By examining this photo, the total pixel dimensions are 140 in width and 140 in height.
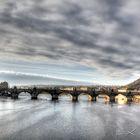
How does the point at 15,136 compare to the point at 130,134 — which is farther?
the point at 130,134

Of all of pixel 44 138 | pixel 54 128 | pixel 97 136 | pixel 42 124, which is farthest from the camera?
pixel 42 124

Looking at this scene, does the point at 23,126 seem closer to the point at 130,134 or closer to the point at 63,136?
the point at 63,136

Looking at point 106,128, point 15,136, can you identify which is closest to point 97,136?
point 106,128

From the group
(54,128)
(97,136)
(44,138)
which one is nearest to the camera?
(44,138)

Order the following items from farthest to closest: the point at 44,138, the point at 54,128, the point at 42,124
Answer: the point at 42,124 → the point at 54,128 → the point at 44,138

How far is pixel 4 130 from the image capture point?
250ft

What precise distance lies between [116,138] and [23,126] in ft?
91.9

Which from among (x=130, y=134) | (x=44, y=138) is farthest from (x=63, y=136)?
(x=130, y=134)

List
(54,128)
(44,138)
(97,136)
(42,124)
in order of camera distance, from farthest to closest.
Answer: (42,124)
(54,128)
(97,136)
(44,138)

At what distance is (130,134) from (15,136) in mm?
28769

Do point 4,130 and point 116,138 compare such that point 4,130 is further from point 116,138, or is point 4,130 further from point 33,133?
point 116,138

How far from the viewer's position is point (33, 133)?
2968 inches

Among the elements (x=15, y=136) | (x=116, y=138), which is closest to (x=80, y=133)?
(x=116, y=138)

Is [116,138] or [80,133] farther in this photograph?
[80,133]
